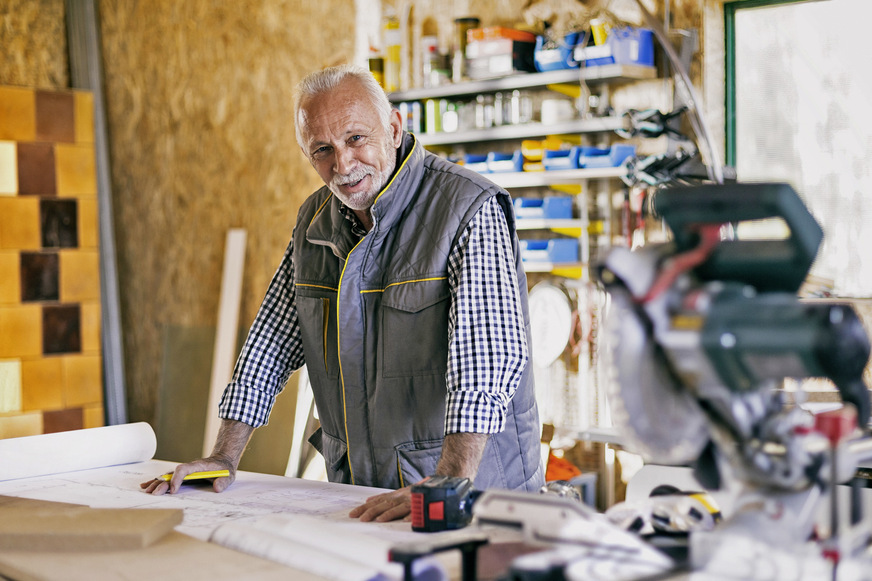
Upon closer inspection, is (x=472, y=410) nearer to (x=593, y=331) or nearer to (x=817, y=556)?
(x=817, y=556)

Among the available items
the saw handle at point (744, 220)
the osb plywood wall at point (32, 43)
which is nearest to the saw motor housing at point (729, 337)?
the saw handle at point (744, 220)

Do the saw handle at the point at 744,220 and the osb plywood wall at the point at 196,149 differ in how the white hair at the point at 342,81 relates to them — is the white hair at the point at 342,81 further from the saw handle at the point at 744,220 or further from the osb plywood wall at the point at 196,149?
the osb plywood wall at the point at 196,149

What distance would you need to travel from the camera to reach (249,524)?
1.55 metres

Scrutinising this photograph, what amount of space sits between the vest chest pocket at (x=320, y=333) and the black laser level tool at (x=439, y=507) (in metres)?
0.70

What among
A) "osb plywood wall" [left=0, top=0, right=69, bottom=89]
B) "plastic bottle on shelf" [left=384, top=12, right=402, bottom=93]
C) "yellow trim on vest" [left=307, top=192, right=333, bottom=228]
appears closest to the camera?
"yellow trim on vest" [left=307, top=192, right=333, bottom=228]

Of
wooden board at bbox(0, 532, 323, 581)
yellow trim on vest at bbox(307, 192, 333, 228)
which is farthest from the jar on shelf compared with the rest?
wooden board at bbox(0, 532, 323, 581)

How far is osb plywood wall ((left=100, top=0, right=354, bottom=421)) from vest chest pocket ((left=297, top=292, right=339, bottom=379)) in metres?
2.29

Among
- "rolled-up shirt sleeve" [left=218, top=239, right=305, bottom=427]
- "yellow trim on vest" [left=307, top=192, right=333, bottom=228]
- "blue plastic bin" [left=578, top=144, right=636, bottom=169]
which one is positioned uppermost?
"blue plastic bin" [left=578, top=144, right=636, bottom=169]

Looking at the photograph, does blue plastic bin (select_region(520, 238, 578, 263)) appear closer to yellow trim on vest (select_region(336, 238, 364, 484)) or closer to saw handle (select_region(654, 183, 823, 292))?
yellow trim on vest (select_region(336, 238, 364, 484))

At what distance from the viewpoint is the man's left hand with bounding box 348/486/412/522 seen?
156cm

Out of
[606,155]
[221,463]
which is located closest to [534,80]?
[606,155]

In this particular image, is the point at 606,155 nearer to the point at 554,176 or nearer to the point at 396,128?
the point at 554,176

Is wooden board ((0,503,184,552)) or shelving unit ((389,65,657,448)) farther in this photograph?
shelving unit ((389,65,657,448))

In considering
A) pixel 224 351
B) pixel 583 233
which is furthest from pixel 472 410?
pixel 224 351
